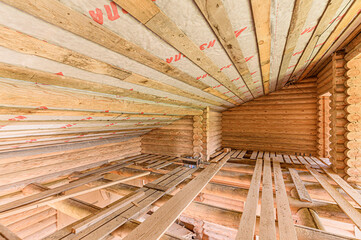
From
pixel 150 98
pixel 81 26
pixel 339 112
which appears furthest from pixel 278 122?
pixel 81 26

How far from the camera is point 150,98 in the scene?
272cm

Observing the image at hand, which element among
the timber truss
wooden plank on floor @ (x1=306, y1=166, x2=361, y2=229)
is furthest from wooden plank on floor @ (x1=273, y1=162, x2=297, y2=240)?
wooden plank on floor @ (x1=306, y1=166, x2=361, y2=229)

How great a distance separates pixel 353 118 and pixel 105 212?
5.12m

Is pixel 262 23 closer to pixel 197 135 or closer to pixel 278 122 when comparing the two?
pixel 197 135

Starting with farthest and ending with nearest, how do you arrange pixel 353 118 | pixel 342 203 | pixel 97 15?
1. pixel 353 118
2. pixel 342 203
3. pixel 97 15

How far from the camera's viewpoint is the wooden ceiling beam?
3.19 feet

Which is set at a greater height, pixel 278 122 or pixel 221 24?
pixel 221 24

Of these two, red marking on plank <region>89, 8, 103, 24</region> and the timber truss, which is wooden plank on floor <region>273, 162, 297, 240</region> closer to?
the timber truss

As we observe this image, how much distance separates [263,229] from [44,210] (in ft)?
17.5

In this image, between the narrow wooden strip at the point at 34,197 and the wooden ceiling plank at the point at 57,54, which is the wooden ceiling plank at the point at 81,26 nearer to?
the wooden ceiling plank at the point at 57,54

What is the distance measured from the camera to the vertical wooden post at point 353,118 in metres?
3.21

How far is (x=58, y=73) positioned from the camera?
141 centimetres

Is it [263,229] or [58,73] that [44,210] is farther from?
[263,229]

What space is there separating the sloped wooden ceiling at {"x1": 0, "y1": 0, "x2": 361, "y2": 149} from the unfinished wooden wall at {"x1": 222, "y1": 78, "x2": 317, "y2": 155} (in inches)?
166
